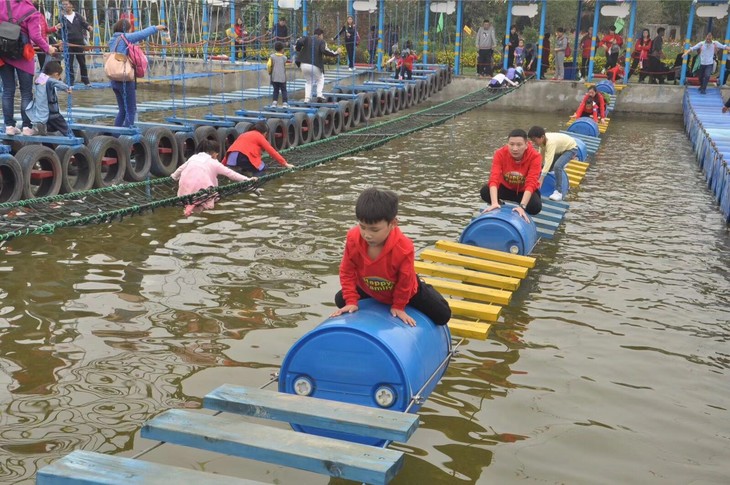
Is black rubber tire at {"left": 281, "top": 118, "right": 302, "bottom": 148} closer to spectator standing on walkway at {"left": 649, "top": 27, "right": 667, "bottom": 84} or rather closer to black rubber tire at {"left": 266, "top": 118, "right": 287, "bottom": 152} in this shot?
black rubber tire at {"left": 266, "top": 118, "right": 287, "bottom": 152}

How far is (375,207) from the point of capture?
4539mm

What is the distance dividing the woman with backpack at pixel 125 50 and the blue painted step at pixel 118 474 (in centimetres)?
906

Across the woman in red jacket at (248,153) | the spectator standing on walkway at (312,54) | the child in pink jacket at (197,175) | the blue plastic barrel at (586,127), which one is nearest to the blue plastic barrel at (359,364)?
the child in pink jacket at (197,175)

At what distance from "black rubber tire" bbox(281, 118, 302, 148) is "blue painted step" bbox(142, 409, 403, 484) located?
40.9ft

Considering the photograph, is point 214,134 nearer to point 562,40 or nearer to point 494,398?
point 494,398

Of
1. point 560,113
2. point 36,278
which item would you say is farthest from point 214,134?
point 560,113

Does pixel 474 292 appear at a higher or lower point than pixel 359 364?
lower

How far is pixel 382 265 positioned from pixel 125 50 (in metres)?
8.60

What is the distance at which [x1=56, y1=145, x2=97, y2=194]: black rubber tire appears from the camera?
10.7 metres

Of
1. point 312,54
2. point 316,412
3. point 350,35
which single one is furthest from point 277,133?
point 316,412

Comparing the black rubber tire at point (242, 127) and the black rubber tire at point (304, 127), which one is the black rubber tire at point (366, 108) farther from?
the black rubber tire at point (242, 127)

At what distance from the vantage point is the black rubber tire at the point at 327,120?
18.0 meters

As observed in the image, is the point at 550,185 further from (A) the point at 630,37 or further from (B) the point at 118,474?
(A) the point at 630,37

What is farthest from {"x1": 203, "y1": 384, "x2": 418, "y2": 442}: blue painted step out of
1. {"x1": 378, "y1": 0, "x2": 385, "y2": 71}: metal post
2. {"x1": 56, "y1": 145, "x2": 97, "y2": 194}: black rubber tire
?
{"x1": 378, "y1": 0, "x2": 385, "y2": 71}: metal post
